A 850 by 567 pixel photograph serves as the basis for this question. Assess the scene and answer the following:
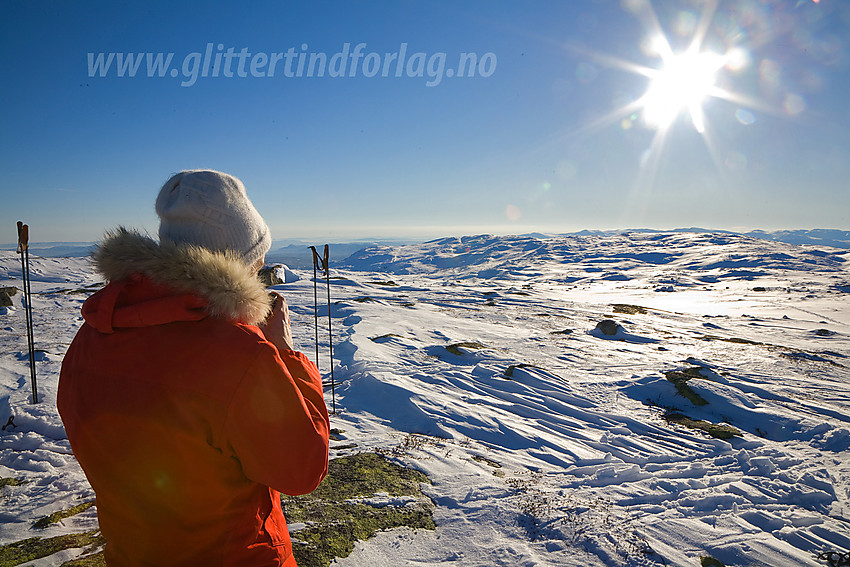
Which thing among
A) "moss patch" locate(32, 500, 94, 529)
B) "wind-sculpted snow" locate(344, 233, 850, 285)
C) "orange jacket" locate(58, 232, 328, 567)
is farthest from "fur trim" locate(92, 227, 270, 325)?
"wind-sculpted snow" locate(344, 233, 850, 285)

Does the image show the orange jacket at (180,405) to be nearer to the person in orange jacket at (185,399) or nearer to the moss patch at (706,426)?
the person in orange jacket at (185,399)

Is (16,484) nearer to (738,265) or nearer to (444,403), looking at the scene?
(444,403)

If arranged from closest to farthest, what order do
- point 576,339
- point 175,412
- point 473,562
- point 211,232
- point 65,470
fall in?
point 175,412 < point 211,232 < point 473,562 < point 65,470 < point 576,339

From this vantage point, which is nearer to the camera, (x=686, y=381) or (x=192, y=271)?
(x=192, y=271)

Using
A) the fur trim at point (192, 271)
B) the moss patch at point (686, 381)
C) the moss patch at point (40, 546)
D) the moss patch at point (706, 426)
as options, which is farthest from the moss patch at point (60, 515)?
the moss patch at point (686, 381)

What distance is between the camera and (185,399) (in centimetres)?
139

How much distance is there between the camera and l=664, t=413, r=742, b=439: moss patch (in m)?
9.20

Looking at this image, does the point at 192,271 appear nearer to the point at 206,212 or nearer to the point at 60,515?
the point at 206,212

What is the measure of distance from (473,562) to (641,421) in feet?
26.4

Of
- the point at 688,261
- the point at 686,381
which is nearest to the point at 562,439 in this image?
the point at 686,381

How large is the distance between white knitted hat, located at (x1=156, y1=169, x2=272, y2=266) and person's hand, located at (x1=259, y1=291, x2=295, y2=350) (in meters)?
0.33

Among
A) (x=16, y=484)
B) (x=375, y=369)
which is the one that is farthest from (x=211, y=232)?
(x=375, y=369)

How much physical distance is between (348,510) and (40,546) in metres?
2.76

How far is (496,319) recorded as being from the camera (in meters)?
25.4
